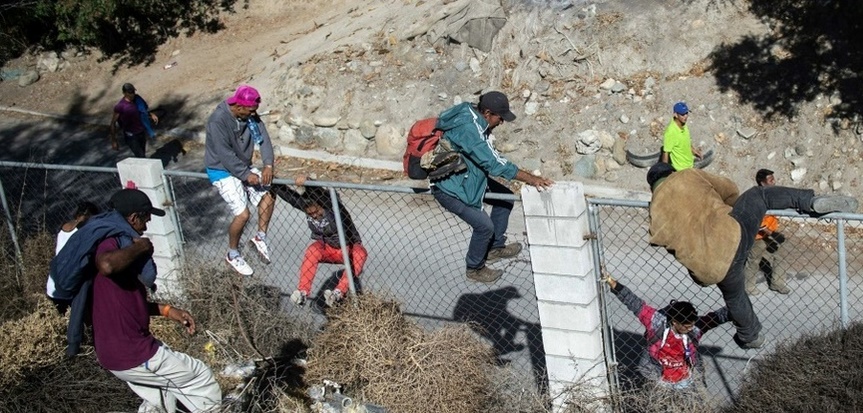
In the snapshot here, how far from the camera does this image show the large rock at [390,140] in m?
14.8

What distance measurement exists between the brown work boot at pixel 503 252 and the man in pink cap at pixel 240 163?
198cm

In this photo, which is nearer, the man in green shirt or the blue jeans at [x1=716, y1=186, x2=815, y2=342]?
the blue jeans at [x1=716, y1=186, x2=815, y2=342]

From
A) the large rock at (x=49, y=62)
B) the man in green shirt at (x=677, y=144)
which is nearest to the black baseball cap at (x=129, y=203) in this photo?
the man in green shirt at (x=677, y=144)

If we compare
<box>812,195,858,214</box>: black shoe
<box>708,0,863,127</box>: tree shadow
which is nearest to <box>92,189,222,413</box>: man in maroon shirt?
<box>812,195,858,214</box>: black shoe

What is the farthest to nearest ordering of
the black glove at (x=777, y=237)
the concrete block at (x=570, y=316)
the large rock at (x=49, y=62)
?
the large rock at (x=49, y=62) < the black glove at (x=777, y=237) < the concrete block at (x=570, y=316)

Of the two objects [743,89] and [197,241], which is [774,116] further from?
[197,241]

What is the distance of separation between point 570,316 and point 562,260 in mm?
432

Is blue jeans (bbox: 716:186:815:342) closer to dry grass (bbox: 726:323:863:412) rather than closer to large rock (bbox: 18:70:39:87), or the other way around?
dry grass (bbox: 726:323:863:412)

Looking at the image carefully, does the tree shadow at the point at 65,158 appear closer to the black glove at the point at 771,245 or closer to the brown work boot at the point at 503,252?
the brown work boot at the point at 503,252

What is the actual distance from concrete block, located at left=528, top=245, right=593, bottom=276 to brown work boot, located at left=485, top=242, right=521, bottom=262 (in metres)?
1.43

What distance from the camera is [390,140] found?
14.9 meters

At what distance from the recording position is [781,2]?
14.1 m

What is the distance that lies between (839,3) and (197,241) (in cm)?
938

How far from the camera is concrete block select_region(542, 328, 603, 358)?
267 inches
